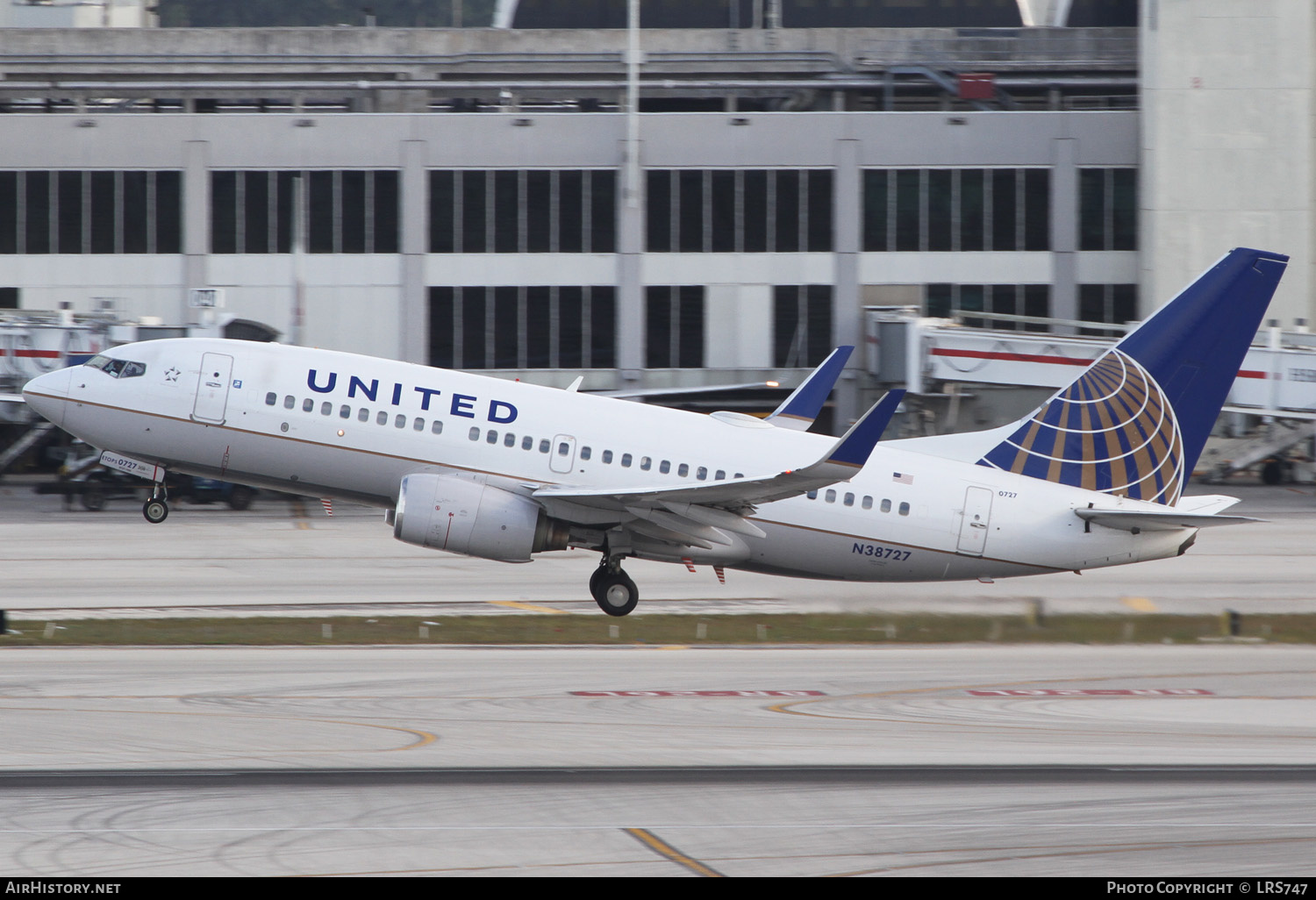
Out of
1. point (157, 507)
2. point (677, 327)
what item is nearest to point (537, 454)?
point (157, 507)

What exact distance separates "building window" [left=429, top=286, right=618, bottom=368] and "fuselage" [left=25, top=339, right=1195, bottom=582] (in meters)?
32.9

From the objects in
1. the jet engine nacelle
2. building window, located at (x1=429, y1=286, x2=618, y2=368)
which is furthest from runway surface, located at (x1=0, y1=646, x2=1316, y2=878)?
building window, located at (x1=429, y1=286, x2=618, y2=368)

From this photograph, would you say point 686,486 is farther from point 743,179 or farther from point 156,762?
point 743,179

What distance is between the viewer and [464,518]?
2491 centimetres

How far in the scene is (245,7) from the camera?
12231 cm

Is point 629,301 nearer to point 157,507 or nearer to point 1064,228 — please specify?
point 1064,228

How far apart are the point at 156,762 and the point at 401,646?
8.04 metres

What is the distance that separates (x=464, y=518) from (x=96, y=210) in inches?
1661

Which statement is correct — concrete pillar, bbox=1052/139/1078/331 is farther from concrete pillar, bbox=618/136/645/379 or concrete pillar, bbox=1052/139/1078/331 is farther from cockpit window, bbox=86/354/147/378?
cockpit window, bbox=86/354/147/378

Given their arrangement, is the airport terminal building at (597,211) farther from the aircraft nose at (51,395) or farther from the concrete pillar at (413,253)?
the aircraft nose at (51,395)

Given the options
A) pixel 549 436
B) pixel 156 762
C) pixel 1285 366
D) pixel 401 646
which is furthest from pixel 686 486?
pixel 1285 366

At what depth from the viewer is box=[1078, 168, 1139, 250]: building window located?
6275 centimetres

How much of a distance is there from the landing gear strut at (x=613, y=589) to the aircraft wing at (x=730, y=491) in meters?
1.31

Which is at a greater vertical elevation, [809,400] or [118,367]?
[118,367]
